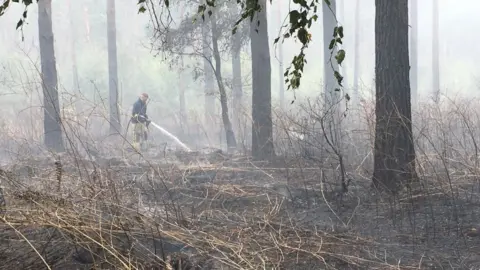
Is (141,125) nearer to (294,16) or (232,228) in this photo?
(232,228)

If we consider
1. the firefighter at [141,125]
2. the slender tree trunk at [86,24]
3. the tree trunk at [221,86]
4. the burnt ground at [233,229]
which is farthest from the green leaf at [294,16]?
the slender tree trunk at [86,24]

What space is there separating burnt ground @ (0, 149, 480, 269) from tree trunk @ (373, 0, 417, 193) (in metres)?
0.35

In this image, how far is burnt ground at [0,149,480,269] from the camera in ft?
11.8

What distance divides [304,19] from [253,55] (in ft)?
28.8

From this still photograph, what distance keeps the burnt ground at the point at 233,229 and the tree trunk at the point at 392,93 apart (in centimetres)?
35

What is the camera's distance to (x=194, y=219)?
4977 mm

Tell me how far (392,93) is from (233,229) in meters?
2.98

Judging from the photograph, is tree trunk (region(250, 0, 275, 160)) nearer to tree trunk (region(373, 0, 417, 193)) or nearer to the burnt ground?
the burnt ground

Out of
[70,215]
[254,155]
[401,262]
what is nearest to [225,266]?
[70,215]

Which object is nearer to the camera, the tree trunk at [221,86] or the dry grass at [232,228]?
the dry grass at [232,228]

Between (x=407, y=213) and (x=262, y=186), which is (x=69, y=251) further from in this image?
(x=262, y=186)

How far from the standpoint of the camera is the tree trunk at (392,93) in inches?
255

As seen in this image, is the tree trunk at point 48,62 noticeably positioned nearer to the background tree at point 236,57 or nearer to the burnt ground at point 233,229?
the background tree at point 236,57

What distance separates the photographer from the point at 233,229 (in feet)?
15.3
